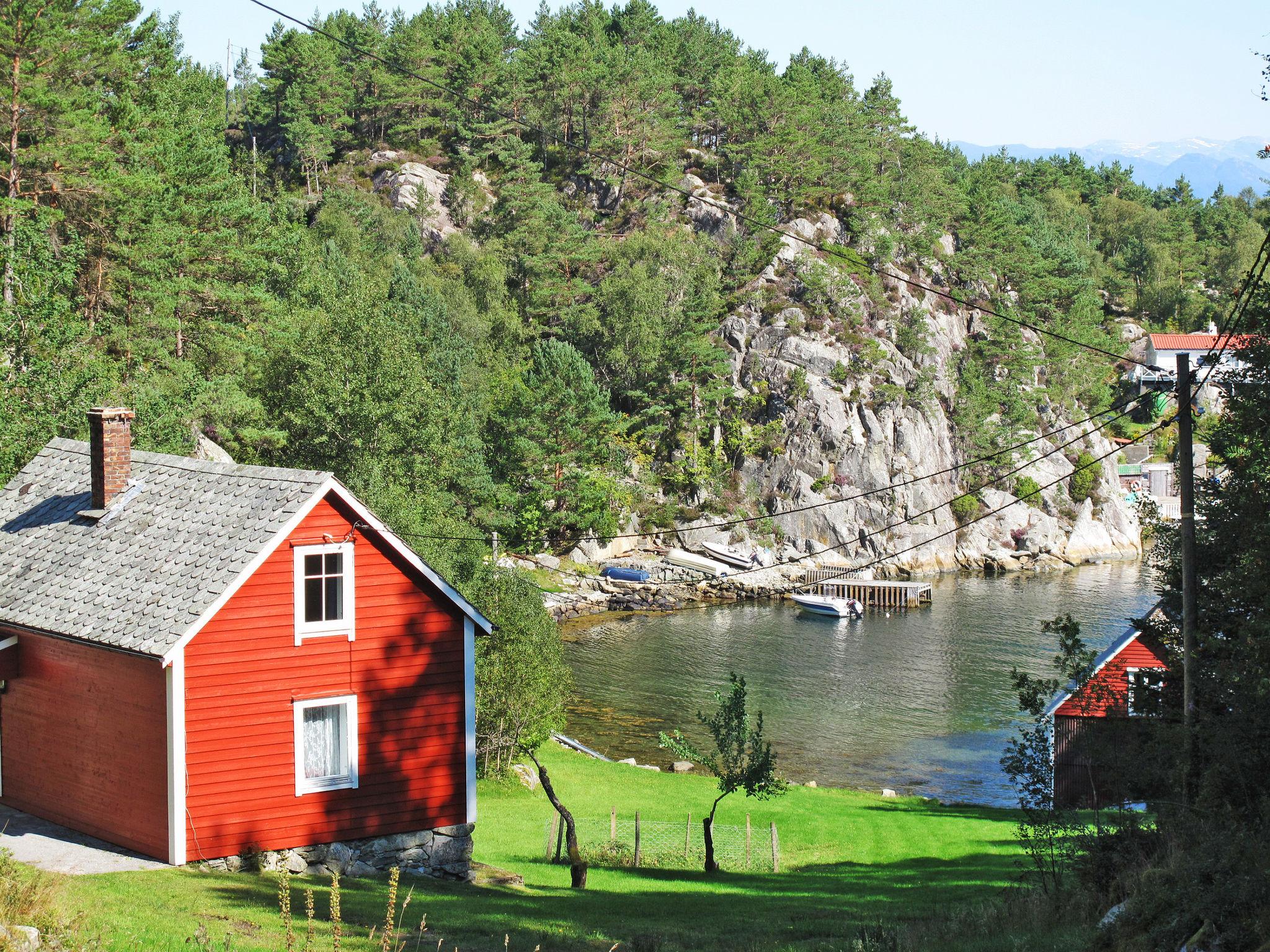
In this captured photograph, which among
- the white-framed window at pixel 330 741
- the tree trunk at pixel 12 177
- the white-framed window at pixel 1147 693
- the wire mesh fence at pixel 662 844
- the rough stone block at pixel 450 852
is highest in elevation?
the tree trunk at pixel 12 177

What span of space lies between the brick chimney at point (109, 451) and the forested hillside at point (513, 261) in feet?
28.5

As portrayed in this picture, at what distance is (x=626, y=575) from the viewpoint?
66.2 m

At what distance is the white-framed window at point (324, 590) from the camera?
17781 mm

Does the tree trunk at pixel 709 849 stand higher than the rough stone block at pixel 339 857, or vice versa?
the rough stone block at pixel 339 857

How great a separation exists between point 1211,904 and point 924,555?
67198 millimetres

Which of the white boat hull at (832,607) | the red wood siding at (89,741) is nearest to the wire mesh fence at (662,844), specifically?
the red wood siding at (89,741)

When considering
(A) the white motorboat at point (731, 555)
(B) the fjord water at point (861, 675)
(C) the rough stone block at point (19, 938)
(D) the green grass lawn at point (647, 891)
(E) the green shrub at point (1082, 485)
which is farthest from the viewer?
(E) the green shrub at point (1082, 485)

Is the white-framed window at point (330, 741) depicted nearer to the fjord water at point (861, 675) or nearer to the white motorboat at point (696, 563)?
the fjord water at point (861, 675)

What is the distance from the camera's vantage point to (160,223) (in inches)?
1571

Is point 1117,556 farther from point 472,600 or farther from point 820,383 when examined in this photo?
point 472,600

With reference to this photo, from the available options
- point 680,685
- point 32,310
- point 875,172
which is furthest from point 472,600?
point 875,172

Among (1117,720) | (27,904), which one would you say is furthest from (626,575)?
(27,904)

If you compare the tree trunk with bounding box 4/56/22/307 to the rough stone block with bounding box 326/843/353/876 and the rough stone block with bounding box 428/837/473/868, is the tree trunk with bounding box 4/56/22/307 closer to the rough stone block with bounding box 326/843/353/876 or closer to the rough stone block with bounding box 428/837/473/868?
the rough stone block with bounding box 326/843/353/876

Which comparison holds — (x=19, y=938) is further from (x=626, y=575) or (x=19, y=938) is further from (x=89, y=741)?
(x=626, y=575)
